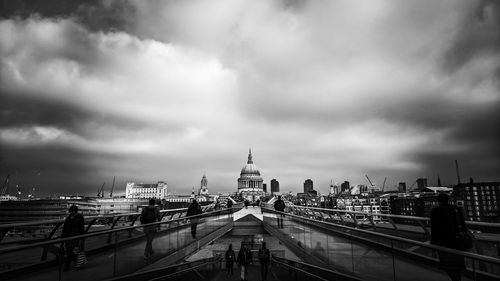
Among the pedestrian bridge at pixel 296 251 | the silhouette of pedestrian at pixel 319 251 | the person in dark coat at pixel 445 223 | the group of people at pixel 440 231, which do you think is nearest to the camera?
the group of people at pixel 440 231

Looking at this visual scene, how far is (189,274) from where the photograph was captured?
1333 cm

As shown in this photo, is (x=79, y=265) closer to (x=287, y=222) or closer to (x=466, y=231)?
(x=466, y=231)

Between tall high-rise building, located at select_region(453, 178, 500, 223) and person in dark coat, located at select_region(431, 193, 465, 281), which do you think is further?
tall high-rise building, located at select_region(453, 178, 500, 223)

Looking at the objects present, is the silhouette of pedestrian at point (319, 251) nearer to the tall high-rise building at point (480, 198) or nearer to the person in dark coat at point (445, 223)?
the person in dark coat at point (445, 223)

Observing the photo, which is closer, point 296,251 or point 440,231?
point 440,231

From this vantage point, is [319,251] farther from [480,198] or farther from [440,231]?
[480,198]

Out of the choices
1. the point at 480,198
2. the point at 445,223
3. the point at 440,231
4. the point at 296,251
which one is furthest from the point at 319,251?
the point at 480,198

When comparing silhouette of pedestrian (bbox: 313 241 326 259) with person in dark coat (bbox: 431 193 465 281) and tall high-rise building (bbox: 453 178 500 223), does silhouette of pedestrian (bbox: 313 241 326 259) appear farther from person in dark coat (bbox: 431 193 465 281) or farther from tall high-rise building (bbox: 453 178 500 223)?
tall high-rise building (bbox: 453 178 500 223)

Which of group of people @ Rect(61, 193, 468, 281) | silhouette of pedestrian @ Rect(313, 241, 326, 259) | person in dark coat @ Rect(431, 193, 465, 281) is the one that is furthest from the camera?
silhouette of pedestrian @ Rect(313, 241, 326, 259)

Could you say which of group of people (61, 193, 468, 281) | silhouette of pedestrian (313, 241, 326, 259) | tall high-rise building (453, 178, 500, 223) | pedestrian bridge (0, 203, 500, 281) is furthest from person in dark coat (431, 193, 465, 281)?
tall high-rise building (453, 178, 500, 223)

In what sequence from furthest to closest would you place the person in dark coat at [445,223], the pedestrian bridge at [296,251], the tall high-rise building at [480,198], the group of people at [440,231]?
the tall high-rise building at [480,198]
the person in dark coat at [445,223]
the pedestrian bridge at [296,251]
the group of people at [440,231]

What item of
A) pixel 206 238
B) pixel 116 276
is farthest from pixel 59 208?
pixel 116 276

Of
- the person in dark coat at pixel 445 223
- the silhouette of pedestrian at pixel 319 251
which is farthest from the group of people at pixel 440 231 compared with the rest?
the silhouette of pedestrian at pixel 319 251

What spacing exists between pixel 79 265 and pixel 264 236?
37138 mm
